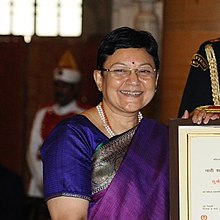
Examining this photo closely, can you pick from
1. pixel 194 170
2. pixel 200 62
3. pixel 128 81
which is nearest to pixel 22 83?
pixel 200 62

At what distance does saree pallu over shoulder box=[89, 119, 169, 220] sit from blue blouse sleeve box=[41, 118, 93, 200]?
88 millimetres

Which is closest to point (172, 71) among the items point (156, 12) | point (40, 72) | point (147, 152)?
point (147, 152)

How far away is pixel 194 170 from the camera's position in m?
Answer: 3.58

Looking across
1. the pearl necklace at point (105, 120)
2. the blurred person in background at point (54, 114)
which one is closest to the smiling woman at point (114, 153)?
the pearl necklace at point (105, 120)

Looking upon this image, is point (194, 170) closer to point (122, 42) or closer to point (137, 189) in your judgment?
point (137, 189)

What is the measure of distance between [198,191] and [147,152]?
0.28 metres

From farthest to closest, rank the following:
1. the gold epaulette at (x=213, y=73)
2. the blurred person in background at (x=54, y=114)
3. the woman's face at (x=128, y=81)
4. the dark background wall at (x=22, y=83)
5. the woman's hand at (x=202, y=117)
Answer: the dark background wall at (x=22, y=83), the blurred person in background at (x=54, y=114), the gold epaulette at (x=213, y=73), the woman's face at (x=128, y=81), the woman's hand at (x=202, y=117)

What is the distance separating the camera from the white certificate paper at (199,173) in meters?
3.56

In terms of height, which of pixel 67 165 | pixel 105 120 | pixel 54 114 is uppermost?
pixel 105 120

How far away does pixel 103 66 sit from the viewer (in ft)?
12.1

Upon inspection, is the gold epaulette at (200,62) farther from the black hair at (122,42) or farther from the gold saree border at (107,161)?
the gold saree border at (107,161)

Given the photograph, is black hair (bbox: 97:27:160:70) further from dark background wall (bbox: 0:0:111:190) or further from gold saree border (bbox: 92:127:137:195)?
dark background wall (bbox: 0:0:111:190)

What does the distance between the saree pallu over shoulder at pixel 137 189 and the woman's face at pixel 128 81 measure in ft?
0.50

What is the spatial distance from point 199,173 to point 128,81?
410 millimetres
